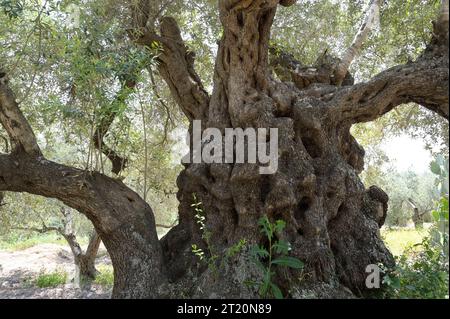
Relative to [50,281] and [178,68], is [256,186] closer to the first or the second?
[178,68]

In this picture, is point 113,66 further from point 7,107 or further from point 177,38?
point 177,38

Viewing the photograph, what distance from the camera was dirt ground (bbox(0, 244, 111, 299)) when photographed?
944 cm

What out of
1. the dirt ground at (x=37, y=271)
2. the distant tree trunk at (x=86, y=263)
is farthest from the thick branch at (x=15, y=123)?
the distant tree trunk at (x=86, y=263)

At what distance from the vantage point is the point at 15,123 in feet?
18.5

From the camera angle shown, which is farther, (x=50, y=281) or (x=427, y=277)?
(x=50, y=281)

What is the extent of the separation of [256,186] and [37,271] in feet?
33.5

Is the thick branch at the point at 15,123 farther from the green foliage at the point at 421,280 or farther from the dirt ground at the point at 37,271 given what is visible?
the green foliage at the point at 421,280

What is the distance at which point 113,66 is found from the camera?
16.5 feet

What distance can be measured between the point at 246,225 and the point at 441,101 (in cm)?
301

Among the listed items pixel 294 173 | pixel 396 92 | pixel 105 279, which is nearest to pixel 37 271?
pixel 105 279

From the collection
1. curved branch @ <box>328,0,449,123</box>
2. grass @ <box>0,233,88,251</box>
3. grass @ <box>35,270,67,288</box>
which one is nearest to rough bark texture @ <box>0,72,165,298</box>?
curved branch @ <box>328,0,449,123</box>

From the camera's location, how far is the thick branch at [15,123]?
18.2ft

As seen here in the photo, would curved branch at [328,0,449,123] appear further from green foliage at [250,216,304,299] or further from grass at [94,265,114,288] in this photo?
grass at [94,265,114,288]
